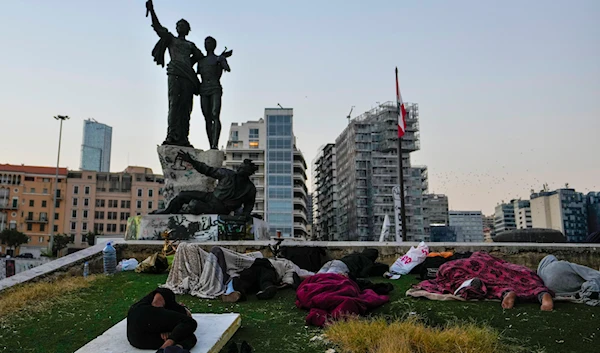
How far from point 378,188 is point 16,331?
78003 millimetres

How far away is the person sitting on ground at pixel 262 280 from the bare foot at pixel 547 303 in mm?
3136

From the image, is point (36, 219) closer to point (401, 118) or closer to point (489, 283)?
point (401, 118)

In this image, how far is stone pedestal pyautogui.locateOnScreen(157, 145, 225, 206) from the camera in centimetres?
1402

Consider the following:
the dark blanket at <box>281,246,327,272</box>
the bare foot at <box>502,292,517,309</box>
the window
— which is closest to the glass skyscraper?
the window

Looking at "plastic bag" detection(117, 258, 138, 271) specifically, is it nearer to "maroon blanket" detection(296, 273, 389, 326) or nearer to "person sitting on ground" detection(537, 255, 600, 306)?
"maroon blanket" detection(296, 273, 389, 326)

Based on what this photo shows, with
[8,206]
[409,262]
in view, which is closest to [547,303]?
[409,262]

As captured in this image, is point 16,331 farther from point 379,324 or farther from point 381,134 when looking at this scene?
point 381,134

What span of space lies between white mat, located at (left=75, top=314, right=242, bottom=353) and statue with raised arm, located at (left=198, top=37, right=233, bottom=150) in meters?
11.0

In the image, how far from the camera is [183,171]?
14.2 metres

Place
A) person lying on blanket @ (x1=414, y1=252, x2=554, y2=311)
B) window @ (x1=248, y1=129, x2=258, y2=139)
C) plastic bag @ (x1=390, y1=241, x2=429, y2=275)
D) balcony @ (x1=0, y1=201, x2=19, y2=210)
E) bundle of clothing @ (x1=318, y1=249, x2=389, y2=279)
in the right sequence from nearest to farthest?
person lying on blanket @ (x1=414, y1=252, x2=554, y2=311), bundle of clothing @ (x1=318, y1=249, x2=389, y2=279), plastic bag @ (x1=390, y1=241, x2=429, y2=275), balcony @ (x1=0, y1=201, x2=19, y2=210), window @ (x1=248, y1=129, x2=258, y2=139)

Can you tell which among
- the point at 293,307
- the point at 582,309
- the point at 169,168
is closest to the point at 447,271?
the point at 582,309

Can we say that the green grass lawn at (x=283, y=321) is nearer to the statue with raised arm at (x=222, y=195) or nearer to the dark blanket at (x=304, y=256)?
the dark blanket at (x=304, y=256)

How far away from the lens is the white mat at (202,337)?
4.16 meters

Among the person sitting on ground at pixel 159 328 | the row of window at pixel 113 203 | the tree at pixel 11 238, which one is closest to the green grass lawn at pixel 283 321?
the person sitting on ground at pixel 159 328
